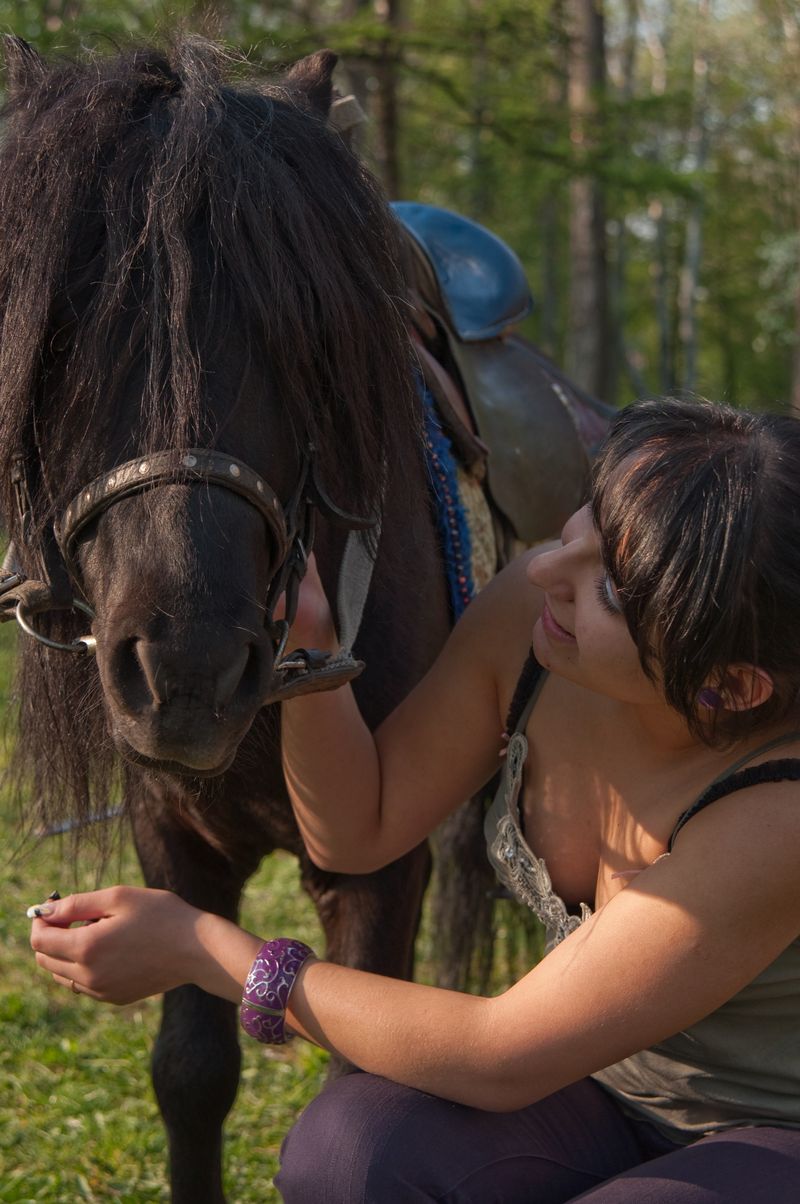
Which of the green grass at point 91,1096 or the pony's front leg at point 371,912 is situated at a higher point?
the pony's front leg at point 371,912

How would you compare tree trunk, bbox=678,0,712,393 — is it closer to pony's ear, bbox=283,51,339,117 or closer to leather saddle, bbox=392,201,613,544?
leather saddle, bbox=392,201,613,544

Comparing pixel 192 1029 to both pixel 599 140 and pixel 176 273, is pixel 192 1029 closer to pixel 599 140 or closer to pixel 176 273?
pixel 176 273

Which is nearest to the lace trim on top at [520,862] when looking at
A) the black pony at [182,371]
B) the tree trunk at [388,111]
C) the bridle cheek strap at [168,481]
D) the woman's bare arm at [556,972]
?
the woman's bare arm at [556,972]

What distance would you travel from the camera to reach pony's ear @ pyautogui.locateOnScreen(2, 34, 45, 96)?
5.38 ft

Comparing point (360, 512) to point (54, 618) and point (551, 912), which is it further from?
point (551, 912)

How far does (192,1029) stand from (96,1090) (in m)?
0.96

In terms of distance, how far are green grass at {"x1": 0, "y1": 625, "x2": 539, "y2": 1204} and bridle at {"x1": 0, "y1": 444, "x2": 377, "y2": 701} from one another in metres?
0.82

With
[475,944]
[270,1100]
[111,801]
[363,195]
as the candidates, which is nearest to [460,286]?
[363,195]

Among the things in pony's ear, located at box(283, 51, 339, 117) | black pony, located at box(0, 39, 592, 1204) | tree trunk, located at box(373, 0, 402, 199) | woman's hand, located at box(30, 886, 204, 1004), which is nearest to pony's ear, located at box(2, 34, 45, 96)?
black pony, located at box(0, 39, 592, 1204)

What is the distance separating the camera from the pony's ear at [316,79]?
1.73m

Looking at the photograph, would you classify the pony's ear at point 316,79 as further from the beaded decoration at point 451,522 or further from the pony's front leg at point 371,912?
the pony's front leg at point 371,912

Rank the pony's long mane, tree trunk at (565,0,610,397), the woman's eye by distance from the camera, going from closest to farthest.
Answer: the pony's long mane
the woman's eye
tree trunk at (565,0,610,397)

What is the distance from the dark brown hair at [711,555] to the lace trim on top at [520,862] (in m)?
0.34

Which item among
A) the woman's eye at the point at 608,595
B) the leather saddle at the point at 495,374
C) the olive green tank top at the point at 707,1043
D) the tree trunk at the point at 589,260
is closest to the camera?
the woman's eye at the point at 608,595
